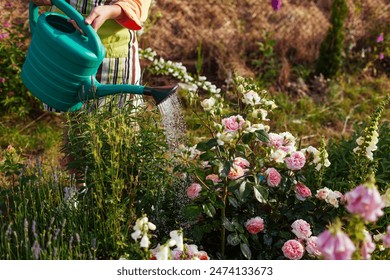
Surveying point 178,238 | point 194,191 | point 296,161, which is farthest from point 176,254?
point 296,161

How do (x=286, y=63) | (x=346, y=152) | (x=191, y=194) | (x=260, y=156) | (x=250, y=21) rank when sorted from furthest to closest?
(x=250, y=21) < (x=286, y=63) < (x=346, y=152) < (x=260, y=156) < (x=191, y=194)

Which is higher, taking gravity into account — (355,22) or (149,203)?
(355,22)

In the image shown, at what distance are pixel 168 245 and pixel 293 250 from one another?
645 millimetres

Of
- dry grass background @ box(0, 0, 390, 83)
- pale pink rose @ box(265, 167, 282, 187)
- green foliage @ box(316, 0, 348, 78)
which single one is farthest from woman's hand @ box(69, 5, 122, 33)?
green foliage @ box(316, 0, 348, 78)

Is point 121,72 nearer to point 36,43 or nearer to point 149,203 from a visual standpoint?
point 36,43

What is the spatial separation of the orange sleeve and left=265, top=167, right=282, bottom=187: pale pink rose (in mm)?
772

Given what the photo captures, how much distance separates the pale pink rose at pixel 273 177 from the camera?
2420 mm

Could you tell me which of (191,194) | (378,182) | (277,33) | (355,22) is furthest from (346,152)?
(355,22)

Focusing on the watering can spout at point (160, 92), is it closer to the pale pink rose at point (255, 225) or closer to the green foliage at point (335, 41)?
the pale pink rose at point (255, 225)

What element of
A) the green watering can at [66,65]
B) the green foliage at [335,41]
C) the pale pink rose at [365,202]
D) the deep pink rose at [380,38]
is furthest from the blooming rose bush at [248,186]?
the deep pink rose at [380,38]

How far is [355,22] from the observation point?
16.5 ft

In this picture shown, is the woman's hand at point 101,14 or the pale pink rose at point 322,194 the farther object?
the pale pink rose at point 322,194

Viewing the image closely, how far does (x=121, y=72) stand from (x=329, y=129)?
1.82 meters

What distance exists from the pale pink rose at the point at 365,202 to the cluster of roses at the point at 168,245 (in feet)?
1.88
